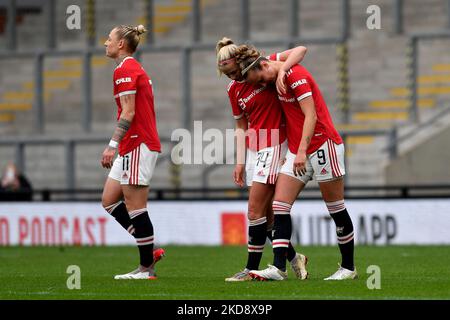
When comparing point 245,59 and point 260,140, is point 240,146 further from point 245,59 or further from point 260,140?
point 245,59

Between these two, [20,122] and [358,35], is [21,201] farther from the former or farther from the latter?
[358,35]

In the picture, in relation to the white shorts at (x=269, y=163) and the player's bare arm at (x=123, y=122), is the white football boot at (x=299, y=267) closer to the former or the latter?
the white shorts at (x=269, y=163)

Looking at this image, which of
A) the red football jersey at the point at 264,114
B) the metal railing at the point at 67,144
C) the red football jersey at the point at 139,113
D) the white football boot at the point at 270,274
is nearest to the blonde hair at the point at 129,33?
the red football jersey at the point at 139,113

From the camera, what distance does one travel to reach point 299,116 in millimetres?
10547

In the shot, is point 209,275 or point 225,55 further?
point 209,275

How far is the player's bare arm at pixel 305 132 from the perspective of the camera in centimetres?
1029

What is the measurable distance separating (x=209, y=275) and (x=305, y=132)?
2308mm

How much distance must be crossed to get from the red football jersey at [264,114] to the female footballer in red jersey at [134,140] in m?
0.92

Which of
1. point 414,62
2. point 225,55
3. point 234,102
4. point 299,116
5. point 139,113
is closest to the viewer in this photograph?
point 225,55

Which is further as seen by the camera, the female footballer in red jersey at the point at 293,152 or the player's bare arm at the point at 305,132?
the female footballer in red jersey at the point at 293,152

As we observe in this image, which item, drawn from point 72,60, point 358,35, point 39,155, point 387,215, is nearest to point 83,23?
point 72,60

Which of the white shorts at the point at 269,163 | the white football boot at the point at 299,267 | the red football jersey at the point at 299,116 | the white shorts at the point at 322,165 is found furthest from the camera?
the white football boot at the point at 299,267

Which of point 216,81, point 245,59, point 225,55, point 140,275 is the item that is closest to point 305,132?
point 245,59

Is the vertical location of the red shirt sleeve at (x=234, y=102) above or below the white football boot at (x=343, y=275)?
above
